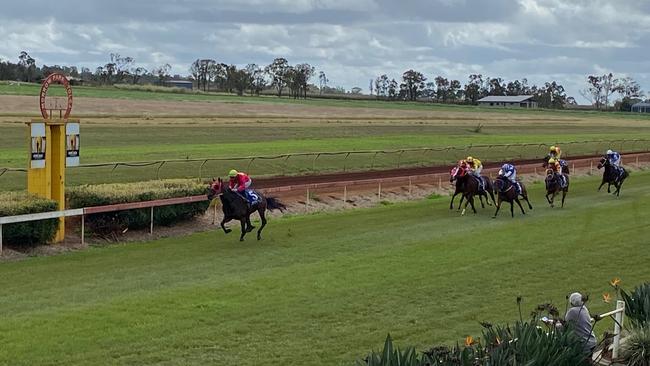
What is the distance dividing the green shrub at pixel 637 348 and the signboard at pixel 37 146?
Answer: 10604mm

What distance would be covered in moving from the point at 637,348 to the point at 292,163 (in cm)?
2218

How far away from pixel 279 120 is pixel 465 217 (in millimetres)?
37020

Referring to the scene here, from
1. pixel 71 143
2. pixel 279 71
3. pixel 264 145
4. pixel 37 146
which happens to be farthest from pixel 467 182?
pixel 279 71

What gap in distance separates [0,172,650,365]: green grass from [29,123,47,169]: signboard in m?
2.05

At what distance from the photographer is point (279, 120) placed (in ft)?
185

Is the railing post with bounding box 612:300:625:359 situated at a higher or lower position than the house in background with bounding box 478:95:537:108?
lower

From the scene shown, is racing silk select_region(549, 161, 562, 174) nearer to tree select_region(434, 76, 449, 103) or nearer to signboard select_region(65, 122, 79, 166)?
signboard select_region(65, 122, 79, 166)

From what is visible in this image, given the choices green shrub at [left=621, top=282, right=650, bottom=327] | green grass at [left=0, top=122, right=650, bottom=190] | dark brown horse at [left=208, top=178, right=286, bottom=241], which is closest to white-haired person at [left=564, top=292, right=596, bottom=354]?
green shrub at [left=621, top=282, right=650, bottom=327]

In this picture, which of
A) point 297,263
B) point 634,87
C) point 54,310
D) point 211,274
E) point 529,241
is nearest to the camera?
point 54,310

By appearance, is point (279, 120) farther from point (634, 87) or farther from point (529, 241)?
point (634, 87)

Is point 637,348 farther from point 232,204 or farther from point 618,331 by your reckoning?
point 232,204

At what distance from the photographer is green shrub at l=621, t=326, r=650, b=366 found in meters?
7.59

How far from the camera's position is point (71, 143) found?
1521 cm

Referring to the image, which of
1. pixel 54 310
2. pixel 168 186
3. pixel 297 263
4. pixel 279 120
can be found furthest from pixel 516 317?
pixel 279 120
